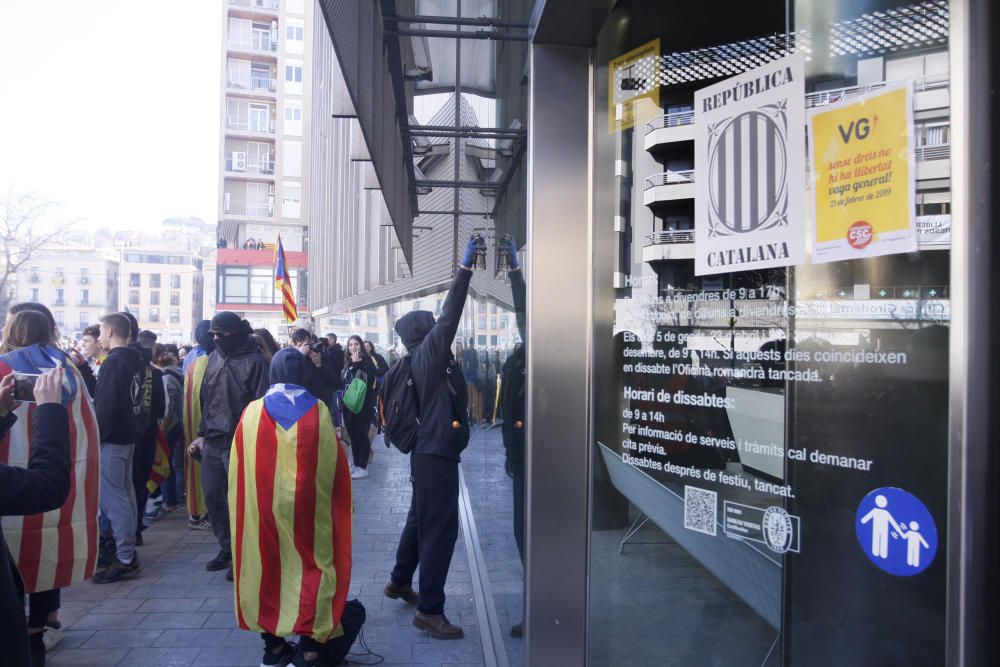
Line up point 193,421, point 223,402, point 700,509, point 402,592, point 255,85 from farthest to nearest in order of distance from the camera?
1. point 255,85
2. point 193,421
3. point 223,402
4. point 402,592
5. point 700,509

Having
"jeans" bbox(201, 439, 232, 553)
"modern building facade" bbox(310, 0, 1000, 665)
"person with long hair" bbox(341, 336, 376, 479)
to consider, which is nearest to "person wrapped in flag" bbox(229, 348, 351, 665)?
"modern building facade" bbox(310, 0, 1000, 665)

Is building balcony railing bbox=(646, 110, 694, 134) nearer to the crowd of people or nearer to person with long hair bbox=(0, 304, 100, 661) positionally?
the crowd of people

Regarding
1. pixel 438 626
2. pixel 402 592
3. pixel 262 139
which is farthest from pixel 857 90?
pixel 262 139

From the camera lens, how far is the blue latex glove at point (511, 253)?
3.19 metres

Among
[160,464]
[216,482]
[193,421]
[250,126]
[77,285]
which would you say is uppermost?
[250,126]

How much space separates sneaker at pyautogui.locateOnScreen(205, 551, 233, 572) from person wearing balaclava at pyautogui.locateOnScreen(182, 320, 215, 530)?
3.81ft

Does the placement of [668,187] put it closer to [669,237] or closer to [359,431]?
[669,237]

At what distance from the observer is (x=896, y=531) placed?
1549 mm

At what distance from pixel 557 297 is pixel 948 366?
1357 millimetres

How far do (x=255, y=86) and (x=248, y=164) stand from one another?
5857 mm

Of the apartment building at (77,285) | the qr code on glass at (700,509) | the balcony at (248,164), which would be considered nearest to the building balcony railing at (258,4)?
the balcony at (248,164)

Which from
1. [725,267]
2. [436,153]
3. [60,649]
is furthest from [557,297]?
[436,153]

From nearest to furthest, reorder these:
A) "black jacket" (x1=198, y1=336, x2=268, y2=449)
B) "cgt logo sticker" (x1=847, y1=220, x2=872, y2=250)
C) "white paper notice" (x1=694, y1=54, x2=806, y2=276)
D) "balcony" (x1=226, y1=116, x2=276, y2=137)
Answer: "cgt logo sticker" (x1=847, y1=220, x2=872, y2=250), "white paper notice" (x1=694, y1=54, x2=806, y2=276), "black jacket" (x1=198, y1=336, x2=268, y2=449), "balcony" (x1=226, y1=116, x2=276, y2=137)

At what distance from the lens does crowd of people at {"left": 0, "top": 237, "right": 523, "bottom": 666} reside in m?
2.52
